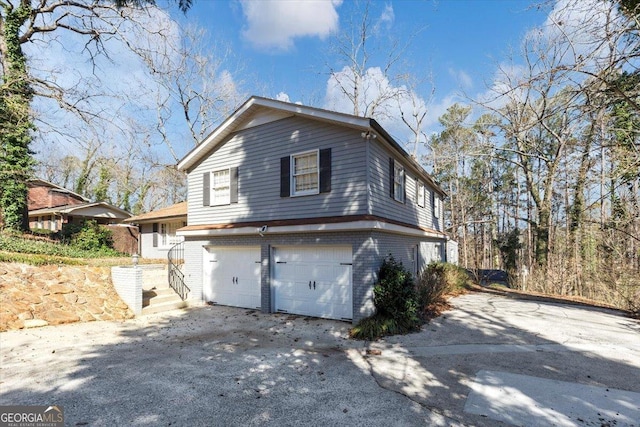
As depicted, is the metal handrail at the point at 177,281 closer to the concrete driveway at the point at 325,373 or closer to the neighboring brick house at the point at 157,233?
the concrete driveway at the point at 325,373

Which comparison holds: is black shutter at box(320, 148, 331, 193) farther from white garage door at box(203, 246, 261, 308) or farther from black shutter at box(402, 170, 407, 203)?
black shutter at box(402, 170, 407, 203)

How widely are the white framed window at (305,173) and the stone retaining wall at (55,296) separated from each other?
6.43 m

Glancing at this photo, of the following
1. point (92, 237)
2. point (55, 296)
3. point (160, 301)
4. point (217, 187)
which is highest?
point (217, 187)

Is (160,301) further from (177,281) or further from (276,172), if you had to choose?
(276,172)

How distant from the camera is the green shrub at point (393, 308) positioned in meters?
7.71

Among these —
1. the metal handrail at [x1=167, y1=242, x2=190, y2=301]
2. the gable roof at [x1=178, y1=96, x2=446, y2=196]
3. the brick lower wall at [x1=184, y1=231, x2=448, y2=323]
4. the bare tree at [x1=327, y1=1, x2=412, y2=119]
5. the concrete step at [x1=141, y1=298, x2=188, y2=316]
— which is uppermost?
the bare tree at [x1=327, y1=1, x2=412, y2=119]

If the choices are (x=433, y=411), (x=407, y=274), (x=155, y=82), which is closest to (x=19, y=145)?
(x=155, y=82)

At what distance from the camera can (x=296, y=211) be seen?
31.2 feet

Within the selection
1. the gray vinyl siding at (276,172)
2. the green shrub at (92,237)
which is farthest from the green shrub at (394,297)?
the green shrub at (92,237)

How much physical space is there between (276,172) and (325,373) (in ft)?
20.9

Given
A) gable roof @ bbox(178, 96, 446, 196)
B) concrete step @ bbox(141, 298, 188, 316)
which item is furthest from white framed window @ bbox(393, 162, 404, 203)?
concrete step @ bbox(141, 298, 188, 316)

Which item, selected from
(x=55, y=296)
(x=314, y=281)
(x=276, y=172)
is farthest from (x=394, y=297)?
(x=55, y=296)

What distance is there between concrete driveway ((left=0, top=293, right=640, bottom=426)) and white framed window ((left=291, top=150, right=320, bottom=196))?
13.1 feet

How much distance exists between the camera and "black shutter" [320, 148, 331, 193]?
8.98 meters
